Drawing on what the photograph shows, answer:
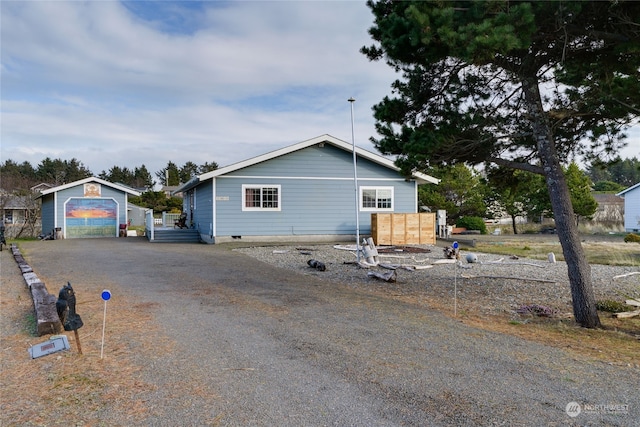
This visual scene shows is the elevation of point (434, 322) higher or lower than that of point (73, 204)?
lower

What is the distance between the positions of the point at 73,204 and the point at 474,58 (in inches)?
947

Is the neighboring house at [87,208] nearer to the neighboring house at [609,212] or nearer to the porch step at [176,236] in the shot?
the porch step at [176,236]

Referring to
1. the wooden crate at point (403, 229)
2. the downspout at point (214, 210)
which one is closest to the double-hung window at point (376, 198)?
the wooden crate at point (403, 229)

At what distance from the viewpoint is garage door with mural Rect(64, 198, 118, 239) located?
79.3ft

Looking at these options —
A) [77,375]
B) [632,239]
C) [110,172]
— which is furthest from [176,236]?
[110,172]

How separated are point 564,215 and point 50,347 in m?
6.61

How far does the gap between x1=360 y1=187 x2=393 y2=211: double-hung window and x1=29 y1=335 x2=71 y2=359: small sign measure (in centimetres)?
1666

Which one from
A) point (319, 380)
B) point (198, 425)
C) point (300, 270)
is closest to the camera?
point (198, 425)

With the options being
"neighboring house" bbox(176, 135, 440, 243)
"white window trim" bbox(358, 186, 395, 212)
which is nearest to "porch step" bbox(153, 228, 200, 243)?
"neighboring house" bbox(176, 135, 440, 243)

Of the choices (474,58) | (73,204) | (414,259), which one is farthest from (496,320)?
(73,204)

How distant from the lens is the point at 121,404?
3363 mm

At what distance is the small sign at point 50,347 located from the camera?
4488mm

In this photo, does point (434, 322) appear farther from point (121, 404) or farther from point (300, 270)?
point (300, 270)

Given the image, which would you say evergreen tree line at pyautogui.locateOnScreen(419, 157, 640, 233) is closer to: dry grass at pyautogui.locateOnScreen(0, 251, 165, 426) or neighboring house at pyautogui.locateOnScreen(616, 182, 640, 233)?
neighboring house at pyautogui.locateOnScreen(616, 182, 640, 233)
